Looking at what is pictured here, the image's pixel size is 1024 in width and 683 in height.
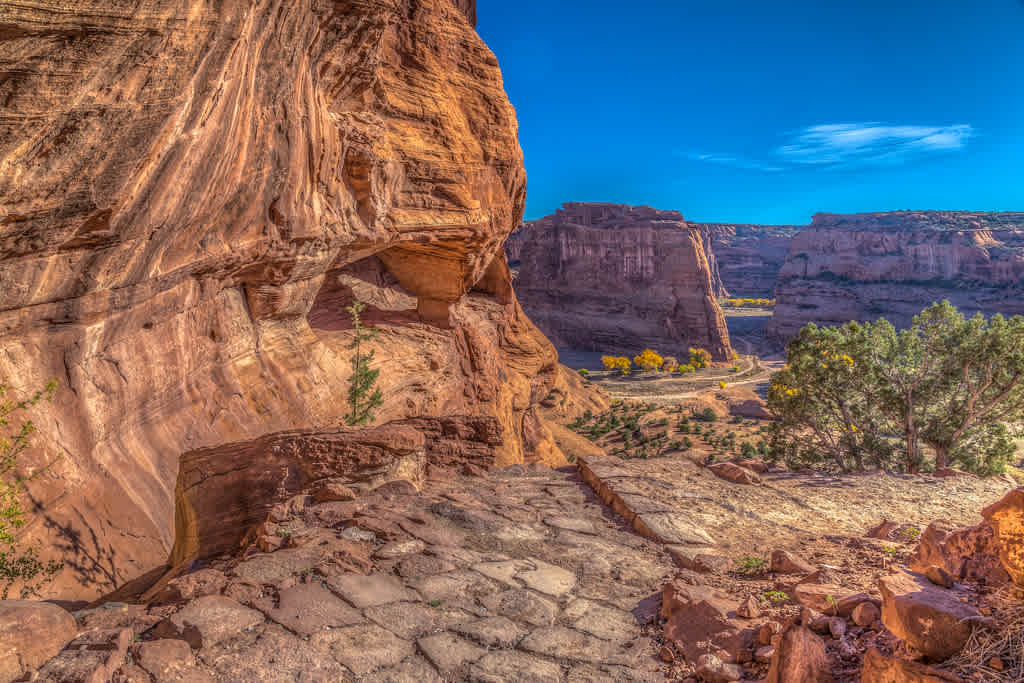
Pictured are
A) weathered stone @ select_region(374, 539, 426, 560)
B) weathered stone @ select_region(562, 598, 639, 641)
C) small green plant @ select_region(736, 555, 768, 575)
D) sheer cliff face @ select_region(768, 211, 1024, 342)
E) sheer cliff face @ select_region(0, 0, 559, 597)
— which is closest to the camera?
weathered stone @ select_region(562, 598, 639, 641)

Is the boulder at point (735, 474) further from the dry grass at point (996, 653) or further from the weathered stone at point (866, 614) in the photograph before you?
the dry grass at point (996, 653)

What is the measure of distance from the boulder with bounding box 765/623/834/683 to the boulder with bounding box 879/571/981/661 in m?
0.38

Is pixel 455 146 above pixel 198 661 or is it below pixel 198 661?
above

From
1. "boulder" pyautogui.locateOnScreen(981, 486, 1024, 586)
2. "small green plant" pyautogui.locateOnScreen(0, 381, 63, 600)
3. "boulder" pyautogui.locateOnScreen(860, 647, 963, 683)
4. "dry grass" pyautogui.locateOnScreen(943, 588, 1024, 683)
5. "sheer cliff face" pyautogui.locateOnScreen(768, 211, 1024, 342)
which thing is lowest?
"small green plant" pyautogui.locateOnScreen(0, 381, 63, 600)

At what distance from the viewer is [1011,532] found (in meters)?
3.02

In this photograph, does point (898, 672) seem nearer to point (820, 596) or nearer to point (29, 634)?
point (820, 596)

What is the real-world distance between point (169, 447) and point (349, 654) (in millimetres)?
6987

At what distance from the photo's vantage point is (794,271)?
91.6 m

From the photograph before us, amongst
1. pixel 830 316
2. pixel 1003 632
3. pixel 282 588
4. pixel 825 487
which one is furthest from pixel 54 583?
pixel 830 316

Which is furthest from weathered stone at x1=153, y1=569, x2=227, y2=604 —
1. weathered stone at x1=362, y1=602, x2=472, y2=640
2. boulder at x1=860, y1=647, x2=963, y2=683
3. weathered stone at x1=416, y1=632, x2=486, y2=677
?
boulder at x1=860, y1=647, x2=963, y2=683

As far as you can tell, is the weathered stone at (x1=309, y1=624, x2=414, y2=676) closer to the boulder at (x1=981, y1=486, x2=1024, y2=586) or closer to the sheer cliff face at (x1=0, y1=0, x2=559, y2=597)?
the boulder at (x1=981, y1=486, x2=1024, y2=586)

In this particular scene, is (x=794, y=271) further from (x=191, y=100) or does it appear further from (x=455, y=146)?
(x=191, y=100)

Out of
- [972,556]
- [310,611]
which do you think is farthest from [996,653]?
[310,611]

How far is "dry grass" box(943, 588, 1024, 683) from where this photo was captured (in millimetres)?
2375
